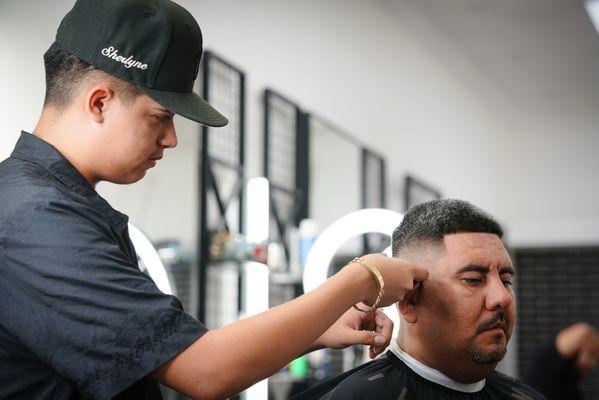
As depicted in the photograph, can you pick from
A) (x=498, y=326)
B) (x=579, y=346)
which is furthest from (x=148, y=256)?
(x=579, y=346)

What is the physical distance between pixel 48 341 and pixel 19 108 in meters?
1.13

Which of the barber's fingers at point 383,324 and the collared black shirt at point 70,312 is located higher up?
the collared black shirt at point 70,312

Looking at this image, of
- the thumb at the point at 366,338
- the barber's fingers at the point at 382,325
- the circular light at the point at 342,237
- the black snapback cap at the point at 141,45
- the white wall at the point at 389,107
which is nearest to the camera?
the black snapback cap at the point at 141,45

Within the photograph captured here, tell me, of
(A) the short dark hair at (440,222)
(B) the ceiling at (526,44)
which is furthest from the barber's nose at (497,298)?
(B) the ceiling at (526,44)

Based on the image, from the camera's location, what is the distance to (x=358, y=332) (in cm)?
166

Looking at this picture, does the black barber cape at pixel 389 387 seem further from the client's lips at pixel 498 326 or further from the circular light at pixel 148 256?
the circular light at pixel 148 256

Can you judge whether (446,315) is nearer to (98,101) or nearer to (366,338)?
(366,338)

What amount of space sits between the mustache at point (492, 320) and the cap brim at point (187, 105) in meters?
0.86

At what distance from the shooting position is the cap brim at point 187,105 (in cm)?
138

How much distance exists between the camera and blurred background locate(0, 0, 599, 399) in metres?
3.67

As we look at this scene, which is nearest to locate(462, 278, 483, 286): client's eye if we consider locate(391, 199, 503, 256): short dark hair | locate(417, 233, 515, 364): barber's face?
locate(417, 233, 515, 364): barber's face

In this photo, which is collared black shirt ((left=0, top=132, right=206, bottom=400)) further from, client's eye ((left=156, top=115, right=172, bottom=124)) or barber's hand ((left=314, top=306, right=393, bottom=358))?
barber's hand ((left=314, top=306, right=393, bottom=358))

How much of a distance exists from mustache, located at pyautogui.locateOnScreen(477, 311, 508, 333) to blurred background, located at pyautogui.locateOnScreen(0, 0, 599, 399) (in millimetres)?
643

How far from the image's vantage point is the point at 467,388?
2129 mm
